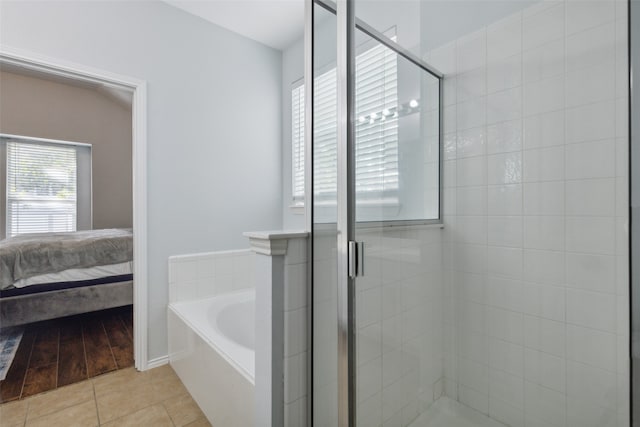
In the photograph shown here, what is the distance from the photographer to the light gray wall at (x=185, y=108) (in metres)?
1.79

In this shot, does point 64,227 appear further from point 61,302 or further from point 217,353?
point 217,353

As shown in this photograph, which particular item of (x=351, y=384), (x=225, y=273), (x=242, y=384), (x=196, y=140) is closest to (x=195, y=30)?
(x=196, y=140)

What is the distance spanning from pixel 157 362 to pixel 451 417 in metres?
1.88

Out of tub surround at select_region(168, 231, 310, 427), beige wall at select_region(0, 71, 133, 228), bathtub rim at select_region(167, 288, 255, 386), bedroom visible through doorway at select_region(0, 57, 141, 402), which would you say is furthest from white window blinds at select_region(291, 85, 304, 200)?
beige wall at select_region(0, 71, 133, 228)

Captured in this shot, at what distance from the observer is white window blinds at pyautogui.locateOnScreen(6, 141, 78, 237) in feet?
12.5

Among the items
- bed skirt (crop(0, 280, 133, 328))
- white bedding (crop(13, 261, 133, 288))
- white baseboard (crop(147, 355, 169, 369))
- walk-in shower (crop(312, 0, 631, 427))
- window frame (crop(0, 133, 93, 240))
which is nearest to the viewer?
walk-in shower (crop(312, 0, 631, 427))

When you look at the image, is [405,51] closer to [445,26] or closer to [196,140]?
[445,26]

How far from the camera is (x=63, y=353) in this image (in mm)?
2203

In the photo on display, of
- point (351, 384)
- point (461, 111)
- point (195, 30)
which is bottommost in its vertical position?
point (351, 384)

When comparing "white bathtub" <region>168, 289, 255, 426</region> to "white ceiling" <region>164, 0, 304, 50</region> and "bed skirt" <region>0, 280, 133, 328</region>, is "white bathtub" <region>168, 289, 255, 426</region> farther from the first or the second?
"white ceiling" <region>164, 0, 304, 50</region>

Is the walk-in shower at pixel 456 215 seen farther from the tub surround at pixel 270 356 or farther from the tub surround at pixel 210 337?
the tub surround at pixel 210 337

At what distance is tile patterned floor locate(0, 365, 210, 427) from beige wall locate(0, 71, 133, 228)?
3228 mm

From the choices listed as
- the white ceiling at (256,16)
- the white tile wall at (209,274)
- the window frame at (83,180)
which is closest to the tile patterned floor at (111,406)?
the white tile wall at (209,274)

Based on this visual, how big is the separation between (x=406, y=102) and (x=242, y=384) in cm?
124
